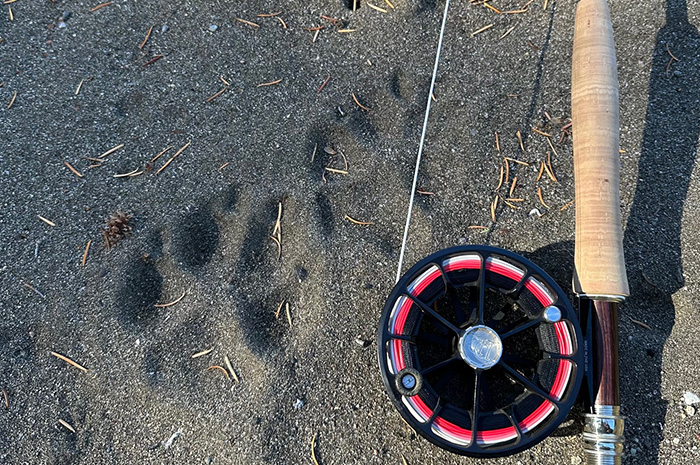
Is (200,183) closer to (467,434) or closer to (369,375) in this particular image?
(369,375)

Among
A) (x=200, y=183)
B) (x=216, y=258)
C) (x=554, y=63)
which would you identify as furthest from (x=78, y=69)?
(x=554, y=63)

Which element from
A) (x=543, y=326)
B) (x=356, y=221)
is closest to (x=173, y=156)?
(x=356, y=221)

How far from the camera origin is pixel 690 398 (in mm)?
2117

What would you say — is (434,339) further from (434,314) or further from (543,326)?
(543,326)

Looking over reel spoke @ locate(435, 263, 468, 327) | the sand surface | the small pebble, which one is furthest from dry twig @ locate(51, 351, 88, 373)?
the small pebble

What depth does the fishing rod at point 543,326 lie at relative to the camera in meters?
1.86

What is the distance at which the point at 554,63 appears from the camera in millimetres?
2555

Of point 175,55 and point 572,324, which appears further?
point 175,55

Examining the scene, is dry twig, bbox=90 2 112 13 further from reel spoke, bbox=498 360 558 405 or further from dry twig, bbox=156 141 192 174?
reel spoke, bbox=498 360 558 405

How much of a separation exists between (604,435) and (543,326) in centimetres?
41

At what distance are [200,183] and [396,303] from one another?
1050 mm

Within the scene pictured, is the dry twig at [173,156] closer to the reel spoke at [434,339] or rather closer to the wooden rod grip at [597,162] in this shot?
the reel spoke at [434,339]

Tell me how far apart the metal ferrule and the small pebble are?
489 millimetres

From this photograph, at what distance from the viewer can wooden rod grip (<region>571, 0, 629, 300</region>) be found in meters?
1.87
